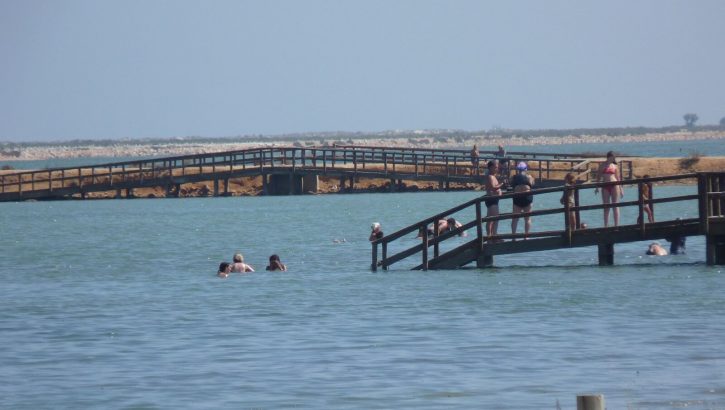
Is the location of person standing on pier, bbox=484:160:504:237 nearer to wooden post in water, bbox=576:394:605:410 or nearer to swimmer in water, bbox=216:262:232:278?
swimmer in water, bbox=216:262:232:278

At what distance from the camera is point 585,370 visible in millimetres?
17734

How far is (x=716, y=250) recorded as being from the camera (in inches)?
1096

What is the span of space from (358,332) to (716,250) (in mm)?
8821

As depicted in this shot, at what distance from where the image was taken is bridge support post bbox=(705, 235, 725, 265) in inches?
1092

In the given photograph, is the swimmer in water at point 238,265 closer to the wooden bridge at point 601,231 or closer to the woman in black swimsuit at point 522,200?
the wooden bridge at point 601,231

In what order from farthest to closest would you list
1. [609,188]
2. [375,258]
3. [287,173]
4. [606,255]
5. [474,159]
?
[287,173] < [474,159] < [375,258] < [606,255] < [609,188]

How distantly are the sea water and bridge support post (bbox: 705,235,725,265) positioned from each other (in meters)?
0.19

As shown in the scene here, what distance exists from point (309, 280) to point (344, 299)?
4.16 metres

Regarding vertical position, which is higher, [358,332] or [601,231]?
[601,231]

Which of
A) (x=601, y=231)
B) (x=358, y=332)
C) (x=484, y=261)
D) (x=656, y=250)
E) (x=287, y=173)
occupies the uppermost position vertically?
(x=287, y=173)

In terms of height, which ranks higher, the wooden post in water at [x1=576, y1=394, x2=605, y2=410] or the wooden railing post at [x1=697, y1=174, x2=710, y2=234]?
the wooden railing post at [x1=697, y1=174, x2=710, y2=234]

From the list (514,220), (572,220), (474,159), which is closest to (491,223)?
(514,220)

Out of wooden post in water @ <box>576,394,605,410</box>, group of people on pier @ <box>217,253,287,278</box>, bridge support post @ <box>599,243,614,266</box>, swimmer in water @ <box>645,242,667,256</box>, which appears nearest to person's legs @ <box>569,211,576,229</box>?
bridge support post @ <box>599,243,614,266</box>

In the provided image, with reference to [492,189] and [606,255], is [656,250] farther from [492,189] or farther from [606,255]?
[492,189]
